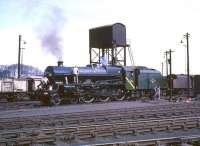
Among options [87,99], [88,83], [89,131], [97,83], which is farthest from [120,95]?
[89,131]

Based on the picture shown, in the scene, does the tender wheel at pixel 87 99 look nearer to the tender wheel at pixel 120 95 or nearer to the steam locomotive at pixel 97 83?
the steam locomotive at pixel 97 83

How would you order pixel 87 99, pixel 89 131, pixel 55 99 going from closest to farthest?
pixel 89 131, pixel 55 99, pixel 87 99

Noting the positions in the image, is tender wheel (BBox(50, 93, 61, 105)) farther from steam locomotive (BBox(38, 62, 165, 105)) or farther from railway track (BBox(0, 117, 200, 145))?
railway track (BBox(0, 117, 200, 145))

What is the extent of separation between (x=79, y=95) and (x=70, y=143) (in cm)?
1744

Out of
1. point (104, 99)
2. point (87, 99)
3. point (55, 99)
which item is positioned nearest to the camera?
point (55, 99)

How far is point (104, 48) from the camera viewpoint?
44.0m

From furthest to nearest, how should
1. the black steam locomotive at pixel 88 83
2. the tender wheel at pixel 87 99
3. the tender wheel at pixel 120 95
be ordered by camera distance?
the tender wheel at pixel 120 95, the tender wheel at pixel 87 99, the black steam locomotive at pixel 88 83

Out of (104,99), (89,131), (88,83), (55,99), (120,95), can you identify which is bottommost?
(89,131)

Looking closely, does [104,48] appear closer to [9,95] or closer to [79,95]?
[9,95]

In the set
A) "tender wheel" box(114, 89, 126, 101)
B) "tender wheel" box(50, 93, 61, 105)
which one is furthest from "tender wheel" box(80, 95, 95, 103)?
"tender wheel" box(114, 89, 126, 101)

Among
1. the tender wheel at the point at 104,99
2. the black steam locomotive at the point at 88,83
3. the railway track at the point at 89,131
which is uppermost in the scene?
the black steam locomotive at the point at 88,83

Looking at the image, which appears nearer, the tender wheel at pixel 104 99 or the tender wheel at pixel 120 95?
the tender wheel at pixel 104 99

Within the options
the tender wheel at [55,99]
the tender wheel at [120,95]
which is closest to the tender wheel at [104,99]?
the tender wheel at [120,95]

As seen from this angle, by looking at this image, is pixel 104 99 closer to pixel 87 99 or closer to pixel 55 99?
pixel 87 99
